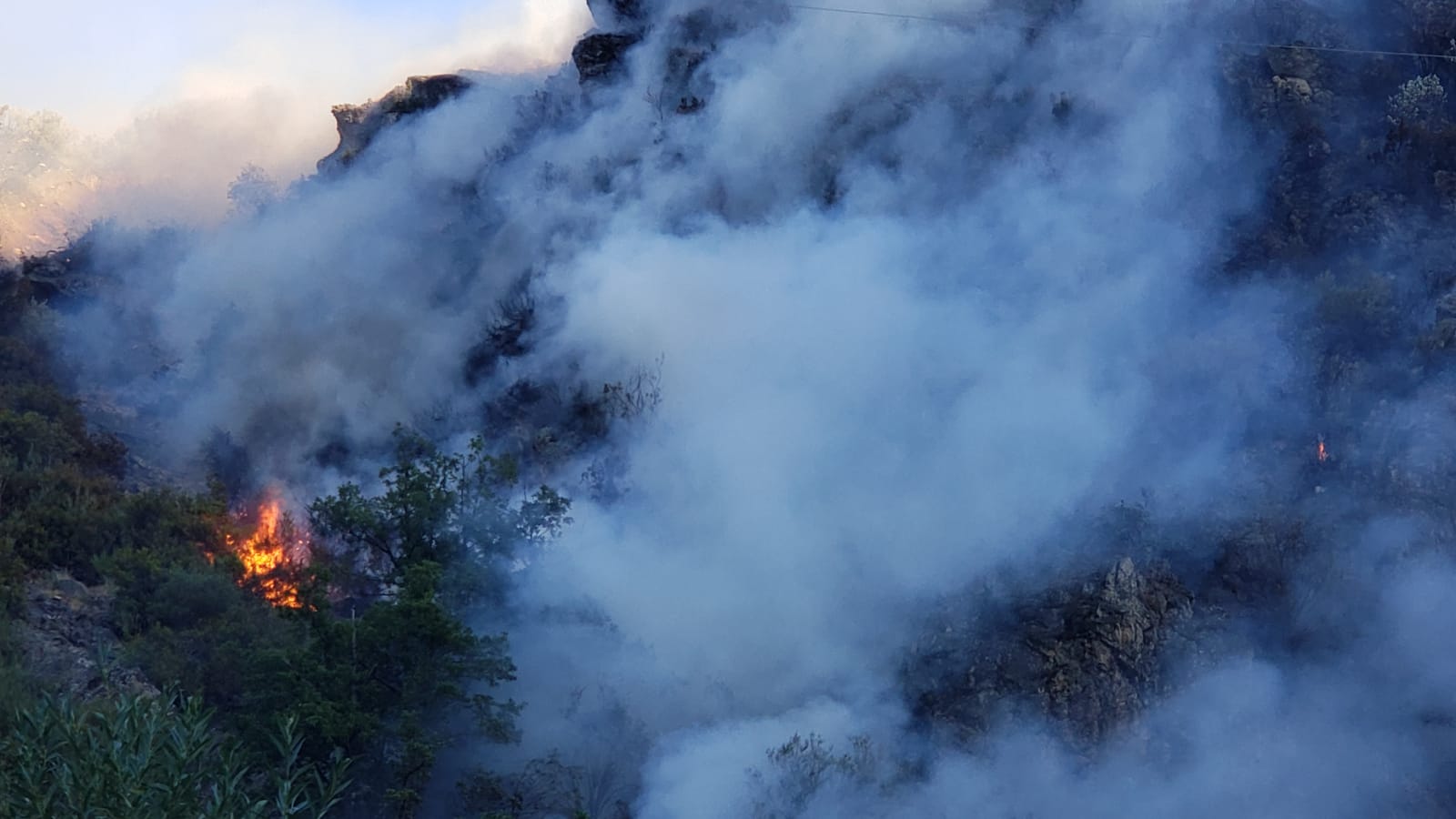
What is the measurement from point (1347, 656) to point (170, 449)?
19.5 m

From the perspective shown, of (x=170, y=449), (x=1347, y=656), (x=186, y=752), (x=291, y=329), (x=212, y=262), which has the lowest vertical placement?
(x=186, y=752)

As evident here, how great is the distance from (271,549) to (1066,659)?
40.1 feet

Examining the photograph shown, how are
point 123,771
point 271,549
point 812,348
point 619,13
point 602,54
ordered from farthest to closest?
1. point 619,13
2. point 602,54
3. point 271,549
4. point 812,348
5. point 123,771

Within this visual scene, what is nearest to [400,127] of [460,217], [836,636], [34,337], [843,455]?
[460,217]

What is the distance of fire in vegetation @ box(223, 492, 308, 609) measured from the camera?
2020cm

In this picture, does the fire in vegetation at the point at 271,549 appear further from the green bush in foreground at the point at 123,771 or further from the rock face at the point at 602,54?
the rock face at the point at 602,54

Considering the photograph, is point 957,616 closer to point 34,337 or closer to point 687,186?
point 687,186

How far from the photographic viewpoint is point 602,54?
28.8m

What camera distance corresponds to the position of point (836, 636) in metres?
17.6

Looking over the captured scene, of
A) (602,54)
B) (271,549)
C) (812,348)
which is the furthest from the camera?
(602,54)

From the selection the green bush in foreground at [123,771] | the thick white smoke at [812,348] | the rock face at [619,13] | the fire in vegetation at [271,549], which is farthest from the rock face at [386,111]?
the green bush in foreground at [123,771]

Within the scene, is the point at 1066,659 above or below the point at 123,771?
above

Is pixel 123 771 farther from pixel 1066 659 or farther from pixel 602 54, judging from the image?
pixel 602 54

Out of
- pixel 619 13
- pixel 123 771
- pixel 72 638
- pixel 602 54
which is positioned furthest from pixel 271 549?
pixel 619 13
